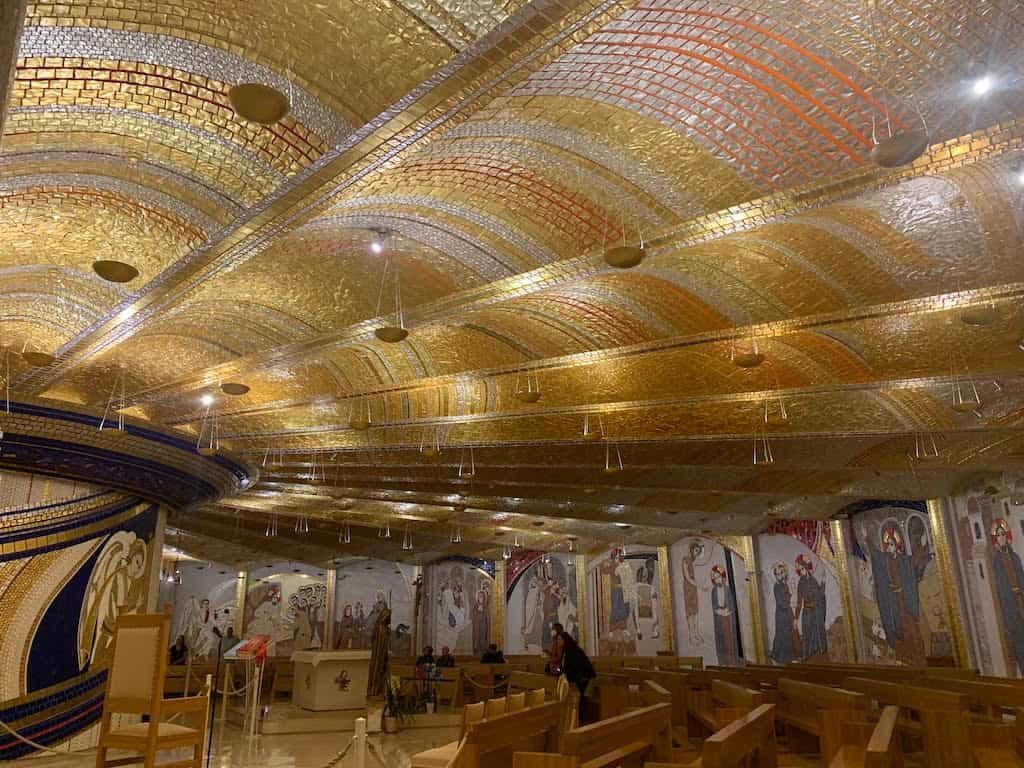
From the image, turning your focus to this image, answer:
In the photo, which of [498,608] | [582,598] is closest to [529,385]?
[582,598]

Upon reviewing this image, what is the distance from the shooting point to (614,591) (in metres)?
21.9

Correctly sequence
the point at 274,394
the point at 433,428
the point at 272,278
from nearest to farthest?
1. the point at 272,278
2. the point at 274,394
3. the point at 433,428

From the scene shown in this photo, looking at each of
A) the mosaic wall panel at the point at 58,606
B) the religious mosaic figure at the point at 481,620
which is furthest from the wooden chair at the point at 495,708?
the religious mosaic figure at the point at 481,620

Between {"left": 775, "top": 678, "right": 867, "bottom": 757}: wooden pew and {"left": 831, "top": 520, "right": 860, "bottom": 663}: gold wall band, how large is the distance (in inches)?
276

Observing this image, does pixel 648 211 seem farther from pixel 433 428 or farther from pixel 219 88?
pixel 433 428

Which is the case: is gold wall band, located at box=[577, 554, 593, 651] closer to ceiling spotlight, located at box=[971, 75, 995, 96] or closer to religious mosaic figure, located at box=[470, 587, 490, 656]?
religious mosaic figure, located at box=[470, 587, 490, 656]

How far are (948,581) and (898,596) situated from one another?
1676 mm

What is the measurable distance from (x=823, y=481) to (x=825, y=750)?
870cm

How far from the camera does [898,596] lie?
1523cm

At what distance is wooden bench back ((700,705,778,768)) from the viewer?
12.2 ft

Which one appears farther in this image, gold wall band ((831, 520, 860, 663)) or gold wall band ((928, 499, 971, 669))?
gold wall band ((831, 520, 860, 663))

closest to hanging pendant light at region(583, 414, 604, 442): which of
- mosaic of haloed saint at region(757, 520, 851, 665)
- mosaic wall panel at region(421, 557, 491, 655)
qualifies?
mosaic of haloed saint at region(757, 520, 851, 665)

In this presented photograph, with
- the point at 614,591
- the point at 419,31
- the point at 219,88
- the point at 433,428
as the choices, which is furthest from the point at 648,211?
the point at 614,591

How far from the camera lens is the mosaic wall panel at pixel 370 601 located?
87.5ft
